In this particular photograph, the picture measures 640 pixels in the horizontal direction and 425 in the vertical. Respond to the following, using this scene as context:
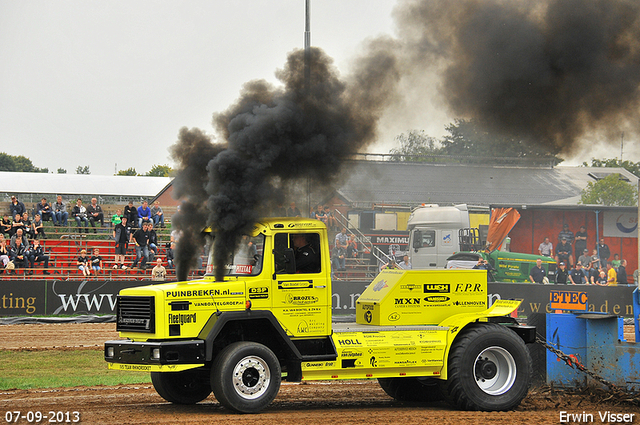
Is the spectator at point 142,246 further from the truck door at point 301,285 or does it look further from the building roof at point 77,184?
the building roof at point 77,184

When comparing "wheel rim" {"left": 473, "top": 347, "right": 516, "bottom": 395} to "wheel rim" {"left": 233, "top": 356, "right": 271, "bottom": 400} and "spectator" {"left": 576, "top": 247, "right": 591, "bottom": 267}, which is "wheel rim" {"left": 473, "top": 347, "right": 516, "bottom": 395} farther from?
"spectator" {"left": 576, "top": 247, "right": 591, "bottom": 267}

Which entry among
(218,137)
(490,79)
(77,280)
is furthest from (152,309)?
(77,280)

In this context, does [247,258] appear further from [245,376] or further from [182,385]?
[182,385]

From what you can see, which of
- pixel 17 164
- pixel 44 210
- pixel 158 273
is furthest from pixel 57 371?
pixel 17 164

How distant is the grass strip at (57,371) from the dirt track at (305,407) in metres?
0.93

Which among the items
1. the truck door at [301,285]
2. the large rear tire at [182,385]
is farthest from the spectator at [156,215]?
the truck door at [301,285]

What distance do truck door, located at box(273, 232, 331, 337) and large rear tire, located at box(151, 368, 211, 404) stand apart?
1770mm

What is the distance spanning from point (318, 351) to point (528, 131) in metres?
6.58

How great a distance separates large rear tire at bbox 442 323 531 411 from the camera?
33.3 ft

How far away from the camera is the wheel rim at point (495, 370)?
10.3 meters

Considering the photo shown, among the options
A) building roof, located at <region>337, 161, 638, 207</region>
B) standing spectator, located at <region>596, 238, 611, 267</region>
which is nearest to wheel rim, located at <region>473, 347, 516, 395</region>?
building roof, located at <region>337, 161, 638, 207</region>

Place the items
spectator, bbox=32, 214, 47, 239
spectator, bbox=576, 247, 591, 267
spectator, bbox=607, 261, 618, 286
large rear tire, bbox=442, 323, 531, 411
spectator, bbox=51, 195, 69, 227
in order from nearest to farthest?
large rear tire, bbox=442, 323, 531, 411
spectator, bbox=32, 214, 47, 239
spectator, bbox=607, 261, 618, 286
spectator, bbox=576, 247, 591, 267
spectator, bbox=51, 195, 69, 227

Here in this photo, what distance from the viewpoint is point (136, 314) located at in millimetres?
9625

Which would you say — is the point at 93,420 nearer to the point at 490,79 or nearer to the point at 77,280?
the point at 490,79
